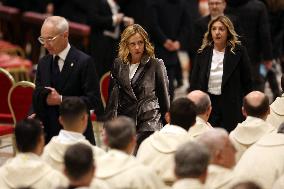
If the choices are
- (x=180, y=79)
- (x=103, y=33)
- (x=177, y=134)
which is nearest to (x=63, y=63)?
(x=177, y=134)

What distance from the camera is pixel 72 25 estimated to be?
1523 cm

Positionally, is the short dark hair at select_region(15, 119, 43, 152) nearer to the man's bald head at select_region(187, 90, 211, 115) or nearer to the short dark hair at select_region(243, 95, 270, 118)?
the man's bald head at select_region(187, 90, 211, 115)

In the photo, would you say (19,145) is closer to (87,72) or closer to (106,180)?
(106,180)

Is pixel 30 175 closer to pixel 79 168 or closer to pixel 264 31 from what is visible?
pixel 79 168

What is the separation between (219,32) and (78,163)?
145 inches

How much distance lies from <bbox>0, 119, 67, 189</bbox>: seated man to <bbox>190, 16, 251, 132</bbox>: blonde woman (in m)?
3.03

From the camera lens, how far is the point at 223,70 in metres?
9.52

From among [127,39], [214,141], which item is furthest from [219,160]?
[127,39]

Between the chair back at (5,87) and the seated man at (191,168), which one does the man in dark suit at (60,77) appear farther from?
the seated man at (191,168)

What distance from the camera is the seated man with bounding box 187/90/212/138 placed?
804 cm

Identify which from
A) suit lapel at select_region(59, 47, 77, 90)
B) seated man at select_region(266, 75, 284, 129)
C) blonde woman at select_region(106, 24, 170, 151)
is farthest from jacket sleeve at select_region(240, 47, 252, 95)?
suit lapel at select_region(59, 47, 77, 90)

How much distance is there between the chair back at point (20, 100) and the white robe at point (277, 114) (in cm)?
228

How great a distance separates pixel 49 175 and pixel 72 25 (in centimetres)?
867

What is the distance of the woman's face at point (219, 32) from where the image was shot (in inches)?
374
